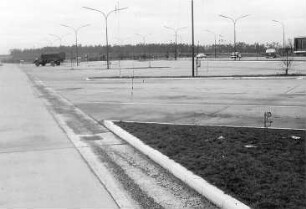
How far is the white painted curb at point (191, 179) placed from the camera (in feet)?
19.5

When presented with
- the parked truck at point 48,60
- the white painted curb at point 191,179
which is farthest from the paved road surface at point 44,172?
the parked truck at point 48,60

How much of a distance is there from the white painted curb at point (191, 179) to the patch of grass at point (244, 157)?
0.12 meters

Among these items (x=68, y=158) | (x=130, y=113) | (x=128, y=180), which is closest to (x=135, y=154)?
(x=68, y=158)

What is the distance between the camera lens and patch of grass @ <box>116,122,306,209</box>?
20.2 ft

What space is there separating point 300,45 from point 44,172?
107 m

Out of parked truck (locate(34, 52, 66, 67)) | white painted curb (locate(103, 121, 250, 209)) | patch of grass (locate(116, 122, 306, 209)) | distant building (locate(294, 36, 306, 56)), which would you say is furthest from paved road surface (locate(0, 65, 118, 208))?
distant building (locate(294, 36, 306, 56))

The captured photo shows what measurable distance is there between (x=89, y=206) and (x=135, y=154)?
332cm

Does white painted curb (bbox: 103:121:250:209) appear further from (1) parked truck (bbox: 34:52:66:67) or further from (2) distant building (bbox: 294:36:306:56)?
Result: (2) distant building (bbox: 294:36:306:56)

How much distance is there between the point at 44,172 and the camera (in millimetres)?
8172

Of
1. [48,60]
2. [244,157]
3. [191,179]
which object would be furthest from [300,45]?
[191,179]

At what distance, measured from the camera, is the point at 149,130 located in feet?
38.4

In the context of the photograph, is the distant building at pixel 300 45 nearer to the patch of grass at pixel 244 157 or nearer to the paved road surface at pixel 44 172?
the paved road surface at pixel 44 172

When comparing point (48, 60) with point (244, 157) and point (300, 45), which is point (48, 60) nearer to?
point (300, 45)

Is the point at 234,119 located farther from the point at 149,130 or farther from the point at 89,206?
the point at 89,206
